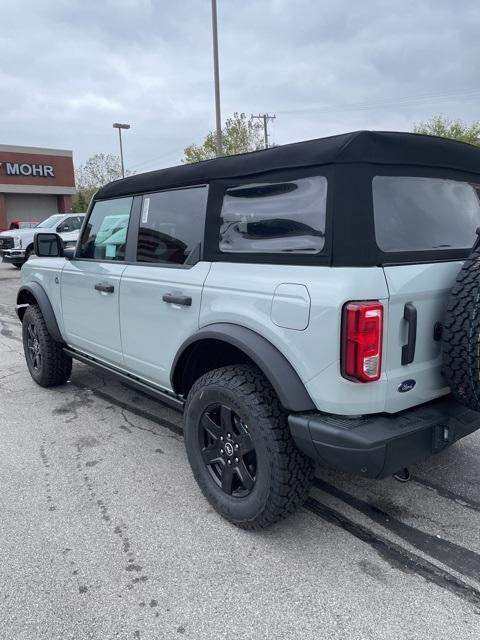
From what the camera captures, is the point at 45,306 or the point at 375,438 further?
the point at 45,306

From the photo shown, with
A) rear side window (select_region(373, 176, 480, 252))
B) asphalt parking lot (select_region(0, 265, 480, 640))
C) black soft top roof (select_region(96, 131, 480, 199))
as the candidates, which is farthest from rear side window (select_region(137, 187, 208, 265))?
asphalt parking lot (select_region(0, 265, 480, 640))

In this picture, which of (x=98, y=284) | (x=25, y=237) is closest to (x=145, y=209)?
(x=98, y=284)

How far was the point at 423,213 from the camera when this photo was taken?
2.54m

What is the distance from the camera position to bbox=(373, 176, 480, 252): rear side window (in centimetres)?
233

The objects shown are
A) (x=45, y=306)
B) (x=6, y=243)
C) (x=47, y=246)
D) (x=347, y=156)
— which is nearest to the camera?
(x=347, y=156)

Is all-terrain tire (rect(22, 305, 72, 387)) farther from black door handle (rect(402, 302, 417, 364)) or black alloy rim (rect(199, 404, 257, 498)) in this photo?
black door handle (rect(402, 302, 417, 364))

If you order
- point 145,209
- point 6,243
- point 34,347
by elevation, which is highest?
point 145,209

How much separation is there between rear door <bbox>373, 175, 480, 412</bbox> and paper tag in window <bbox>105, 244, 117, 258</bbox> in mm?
2187

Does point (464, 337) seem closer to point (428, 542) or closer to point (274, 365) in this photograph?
point (274, 365)

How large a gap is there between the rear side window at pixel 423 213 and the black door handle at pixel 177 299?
3.75 ft

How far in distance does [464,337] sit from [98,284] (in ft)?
8.63

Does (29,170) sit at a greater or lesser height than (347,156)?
greater

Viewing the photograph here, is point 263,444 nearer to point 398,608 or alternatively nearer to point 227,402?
point 227,402

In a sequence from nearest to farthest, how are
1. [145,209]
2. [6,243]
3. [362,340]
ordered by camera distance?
[362,340]
[145,209]
[6,243]
